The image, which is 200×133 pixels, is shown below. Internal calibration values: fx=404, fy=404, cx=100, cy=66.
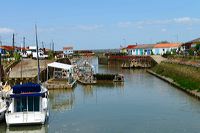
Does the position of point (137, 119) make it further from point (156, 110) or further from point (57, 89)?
point (57, 89)

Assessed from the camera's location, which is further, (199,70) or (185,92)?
(199,70)

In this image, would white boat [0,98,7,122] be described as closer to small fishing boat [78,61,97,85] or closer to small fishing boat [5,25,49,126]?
small fishing boat [5,25,49,126]

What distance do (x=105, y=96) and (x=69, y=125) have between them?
539 inches

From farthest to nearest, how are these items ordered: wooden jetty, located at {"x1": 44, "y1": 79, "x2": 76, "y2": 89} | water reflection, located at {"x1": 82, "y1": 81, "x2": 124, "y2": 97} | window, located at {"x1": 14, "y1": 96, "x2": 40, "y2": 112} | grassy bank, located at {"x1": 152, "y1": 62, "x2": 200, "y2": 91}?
wooden jetty, located at {"x1": 44, "y1": 79, "x2": 76, "y2": 89}, water reflection, located at {"x1": 82, "y1": 81, "x2": 124, "y2": 97}, grassy bank, located at {"x1": 152, "y1": 62, "x2": 200, "y2": 91}, window, located at {"x1": 14, "y1": 96, "x2": 40, "y2": 112}

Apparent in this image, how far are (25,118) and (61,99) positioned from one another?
12.3 metres

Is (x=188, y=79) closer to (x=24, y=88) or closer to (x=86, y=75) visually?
(x=86, y=75)

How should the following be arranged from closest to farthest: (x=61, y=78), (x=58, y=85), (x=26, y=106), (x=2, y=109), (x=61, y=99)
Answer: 1. (x=26, y=106)
2. (x=2, y=109)
3. (x=61, y=99)
4. (x=58, y=85)
5. (x=61, y=78)

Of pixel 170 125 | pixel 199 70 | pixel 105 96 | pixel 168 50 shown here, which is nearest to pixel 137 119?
pixel 170 125

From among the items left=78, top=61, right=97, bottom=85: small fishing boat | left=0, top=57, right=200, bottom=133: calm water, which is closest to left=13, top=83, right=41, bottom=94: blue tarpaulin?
left=0, top=57, right=200, bottom=133: calm water

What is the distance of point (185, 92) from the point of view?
126 ft

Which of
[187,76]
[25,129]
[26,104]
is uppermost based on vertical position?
[187,76]

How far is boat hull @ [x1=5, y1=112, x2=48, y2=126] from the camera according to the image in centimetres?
2431

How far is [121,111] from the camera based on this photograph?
30.2m

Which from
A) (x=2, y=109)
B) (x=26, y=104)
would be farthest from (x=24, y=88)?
(x=2, y=109)
